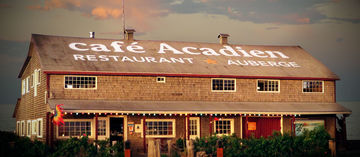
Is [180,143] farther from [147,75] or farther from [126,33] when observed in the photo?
[126,33]

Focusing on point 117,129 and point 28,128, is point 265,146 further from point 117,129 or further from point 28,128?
point 28,128

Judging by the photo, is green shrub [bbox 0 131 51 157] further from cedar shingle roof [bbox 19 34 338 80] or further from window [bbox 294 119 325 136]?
window [bbox 294 119 325 136]

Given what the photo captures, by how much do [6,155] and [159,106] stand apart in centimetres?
996

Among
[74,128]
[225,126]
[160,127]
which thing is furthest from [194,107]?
[74,128]

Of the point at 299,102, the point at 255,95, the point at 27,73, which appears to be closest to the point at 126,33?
the point at 27,73

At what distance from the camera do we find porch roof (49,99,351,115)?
30688 millimetres

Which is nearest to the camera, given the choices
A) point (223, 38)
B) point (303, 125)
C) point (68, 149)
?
point (68, 149)

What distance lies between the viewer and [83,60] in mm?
33562

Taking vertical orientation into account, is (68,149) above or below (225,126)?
below

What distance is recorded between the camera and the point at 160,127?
33812mm

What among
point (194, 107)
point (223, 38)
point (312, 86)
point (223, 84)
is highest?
point (223, 38)

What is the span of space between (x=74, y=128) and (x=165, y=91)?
626cm

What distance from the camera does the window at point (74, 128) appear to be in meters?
31.5

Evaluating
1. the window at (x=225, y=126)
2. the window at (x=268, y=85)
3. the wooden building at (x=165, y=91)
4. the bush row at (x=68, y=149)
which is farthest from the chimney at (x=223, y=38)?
the bush row at (x=68, y=149)
